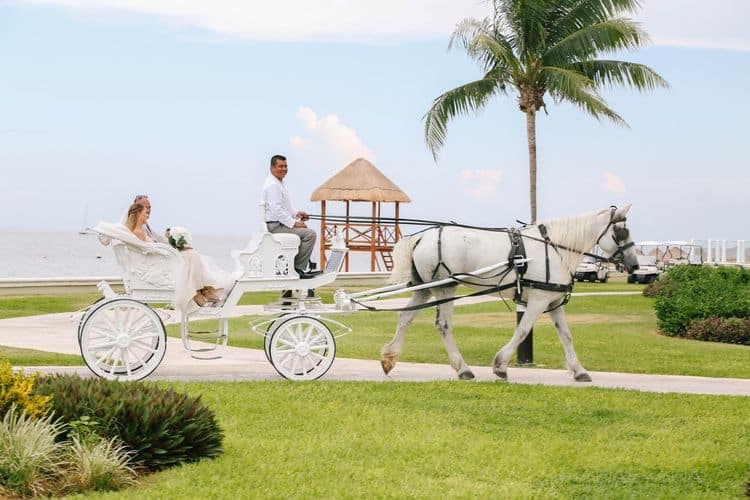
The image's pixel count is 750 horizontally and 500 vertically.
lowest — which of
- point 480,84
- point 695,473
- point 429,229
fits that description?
point 695,473

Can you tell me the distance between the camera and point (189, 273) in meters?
12.4

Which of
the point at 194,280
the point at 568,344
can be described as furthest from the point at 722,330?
the point at 194,280

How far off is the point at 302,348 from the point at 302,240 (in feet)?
4.42

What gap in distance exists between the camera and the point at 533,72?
30188 millimetres

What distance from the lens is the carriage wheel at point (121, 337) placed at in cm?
1188

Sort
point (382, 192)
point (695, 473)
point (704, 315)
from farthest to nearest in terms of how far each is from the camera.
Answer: point (382, 192) → point (704, 315) → point (695, 473)

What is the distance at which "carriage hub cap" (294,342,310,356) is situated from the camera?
40.9 feet

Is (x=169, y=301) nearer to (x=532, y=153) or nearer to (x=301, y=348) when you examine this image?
(x=301, y=348)

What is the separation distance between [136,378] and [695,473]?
639 cm

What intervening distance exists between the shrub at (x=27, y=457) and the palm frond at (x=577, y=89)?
74.7 feet

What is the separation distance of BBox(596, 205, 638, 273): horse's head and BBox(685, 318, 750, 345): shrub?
26.0 ft

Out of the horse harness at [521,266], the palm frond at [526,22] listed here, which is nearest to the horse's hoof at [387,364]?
the horse harness at [521,266]

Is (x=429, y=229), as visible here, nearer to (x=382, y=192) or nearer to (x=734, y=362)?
(x=734, y=362)

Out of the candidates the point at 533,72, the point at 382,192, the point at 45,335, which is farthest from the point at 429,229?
the point at 382,192
